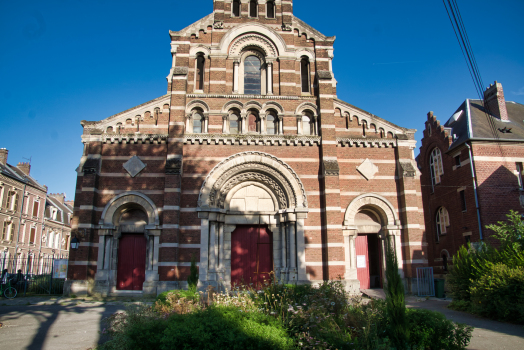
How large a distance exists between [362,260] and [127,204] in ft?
38.5

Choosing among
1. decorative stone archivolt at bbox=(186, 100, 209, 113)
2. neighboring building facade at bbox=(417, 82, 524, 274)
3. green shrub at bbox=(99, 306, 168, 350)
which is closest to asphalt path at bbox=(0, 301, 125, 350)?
green shrub at bbox=(99, 306, 168, 350)

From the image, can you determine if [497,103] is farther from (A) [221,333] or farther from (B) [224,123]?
(A) [221,333]

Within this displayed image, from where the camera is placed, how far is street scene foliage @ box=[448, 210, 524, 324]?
1131cm

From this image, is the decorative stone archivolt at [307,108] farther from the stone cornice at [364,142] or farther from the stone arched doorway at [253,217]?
the stone arched doorway at [253,217]

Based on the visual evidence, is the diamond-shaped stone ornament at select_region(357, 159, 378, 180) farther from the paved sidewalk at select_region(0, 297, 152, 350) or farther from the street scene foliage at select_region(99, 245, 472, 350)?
the paved sidewalk at select_region(0, 297, 152, 350)

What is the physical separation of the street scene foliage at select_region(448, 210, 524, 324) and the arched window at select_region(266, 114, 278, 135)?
996 centimetres

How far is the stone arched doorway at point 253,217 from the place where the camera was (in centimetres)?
1712

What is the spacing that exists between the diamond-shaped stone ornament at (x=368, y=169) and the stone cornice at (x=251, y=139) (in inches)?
97.2

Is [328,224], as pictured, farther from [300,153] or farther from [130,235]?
[130,235]

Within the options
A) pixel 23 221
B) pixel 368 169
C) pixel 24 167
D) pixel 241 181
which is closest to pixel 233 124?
pixel 241 181

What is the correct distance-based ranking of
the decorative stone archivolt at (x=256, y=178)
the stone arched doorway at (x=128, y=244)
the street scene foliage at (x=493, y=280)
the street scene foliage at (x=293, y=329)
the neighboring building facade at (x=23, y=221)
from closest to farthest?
the street scene foliage at (x=293, y=329)
the street scene foliage at (x=493, y=280)
the stone arched doorway at (x=128, y=244)
the decorative stone archivolt at (x=256, y=178)
the neighboring building facade at (x=23, y=221)

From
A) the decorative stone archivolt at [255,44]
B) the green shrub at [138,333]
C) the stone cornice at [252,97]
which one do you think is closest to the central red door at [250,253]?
the stone cornice at [252,97]

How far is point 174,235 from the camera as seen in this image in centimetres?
1661

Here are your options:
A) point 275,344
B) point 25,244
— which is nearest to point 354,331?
point 275,344
